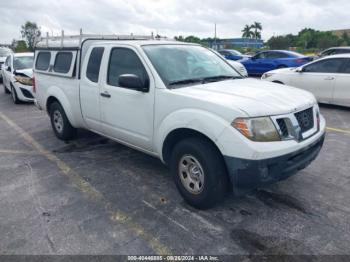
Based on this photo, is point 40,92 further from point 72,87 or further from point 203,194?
point 203,194

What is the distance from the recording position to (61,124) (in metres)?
6.20

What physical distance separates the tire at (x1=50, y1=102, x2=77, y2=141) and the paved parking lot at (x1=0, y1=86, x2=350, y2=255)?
78cm

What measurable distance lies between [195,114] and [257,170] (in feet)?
2.76

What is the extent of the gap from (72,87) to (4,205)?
90.8 inches

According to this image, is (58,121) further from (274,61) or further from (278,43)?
(278,43)

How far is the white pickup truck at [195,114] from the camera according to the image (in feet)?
10.2

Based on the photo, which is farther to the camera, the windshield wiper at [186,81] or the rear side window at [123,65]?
the rear side window at [123,65]

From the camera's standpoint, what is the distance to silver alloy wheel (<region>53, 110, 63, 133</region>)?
20.3 feet

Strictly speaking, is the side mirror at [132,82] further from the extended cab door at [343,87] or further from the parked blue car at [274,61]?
the parked blue car at [274,61]

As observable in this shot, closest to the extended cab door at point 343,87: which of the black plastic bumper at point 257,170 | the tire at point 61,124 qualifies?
the black plastic bumper at point 257,170

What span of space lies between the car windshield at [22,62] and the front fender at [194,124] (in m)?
9.04

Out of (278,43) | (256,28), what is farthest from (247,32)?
(278,43)

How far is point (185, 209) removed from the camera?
3.65 meters

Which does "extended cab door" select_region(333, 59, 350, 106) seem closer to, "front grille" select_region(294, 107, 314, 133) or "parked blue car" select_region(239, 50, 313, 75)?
"front grille" select_region(294, 107, 314, 133)
